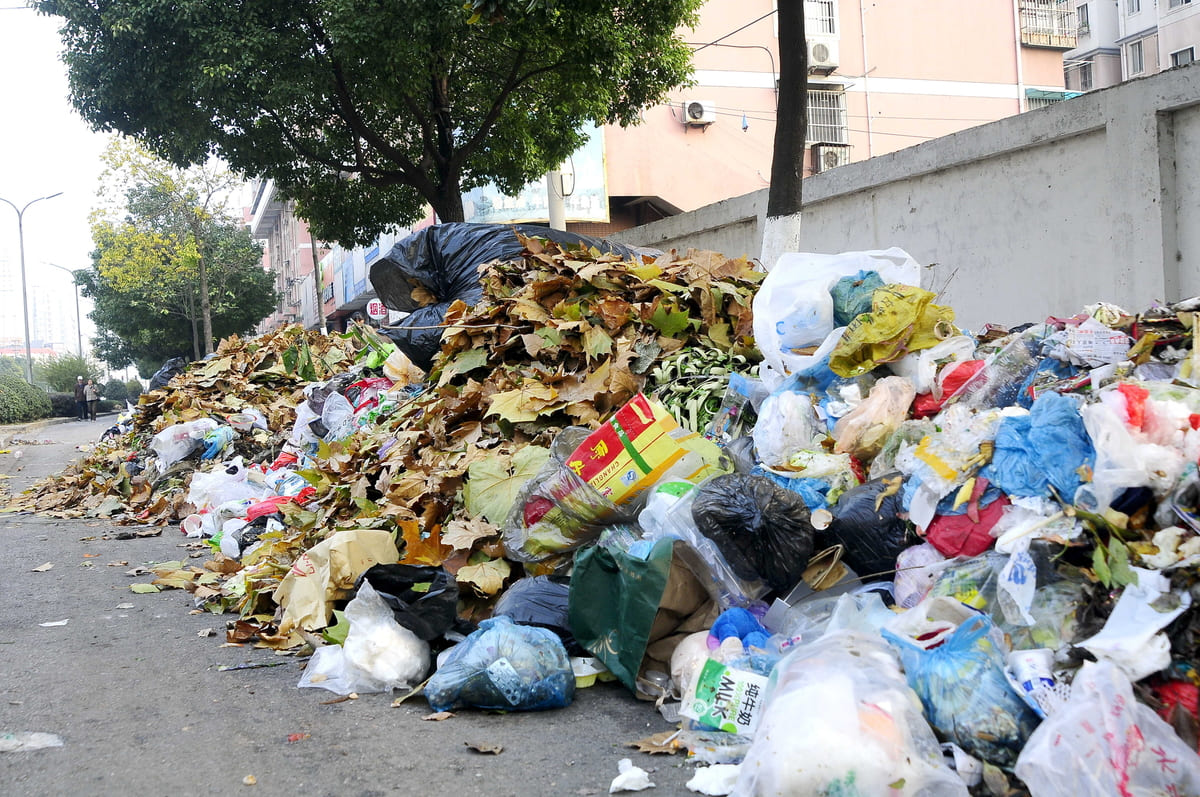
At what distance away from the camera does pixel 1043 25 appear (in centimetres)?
2262

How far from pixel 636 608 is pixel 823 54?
18696mm

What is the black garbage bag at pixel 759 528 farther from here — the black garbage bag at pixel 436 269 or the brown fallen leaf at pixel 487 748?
the black garbage bag at pixel 436 269

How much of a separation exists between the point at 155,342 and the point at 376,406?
32.2m

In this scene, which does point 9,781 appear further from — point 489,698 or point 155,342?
point 155,342

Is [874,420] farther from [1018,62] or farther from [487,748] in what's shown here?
[1018,62]

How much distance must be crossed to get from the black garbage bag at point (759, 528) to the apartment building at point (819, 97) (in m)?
14.9

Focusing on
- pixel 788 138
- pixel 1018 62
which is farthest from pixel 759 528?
pixel 1018 62

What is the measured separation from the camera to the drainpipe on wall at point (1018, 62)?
72.6ft

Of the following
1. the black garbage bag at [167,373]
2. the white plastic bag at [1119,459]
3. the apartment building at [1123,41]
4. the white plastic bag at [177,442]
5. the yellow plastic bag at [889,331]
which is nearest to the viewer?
the white plastic bag at [1119,459]

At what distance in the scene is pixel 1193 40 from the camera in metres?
24.8

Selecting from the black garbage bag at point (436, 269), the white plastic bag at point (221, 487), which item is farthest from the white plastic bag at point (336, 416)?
the black garbage bag at point (436, 269)

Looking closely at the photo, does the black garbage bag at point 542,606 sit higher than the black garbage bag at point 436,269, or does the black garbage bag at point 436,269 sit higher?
the black garbage bag at point 436,269

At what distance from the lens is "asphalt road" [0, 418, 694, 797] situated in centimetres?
251

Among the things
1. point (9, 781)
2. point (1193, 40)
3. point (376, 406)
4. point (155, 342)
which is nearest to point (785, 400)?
point (9, 781)
